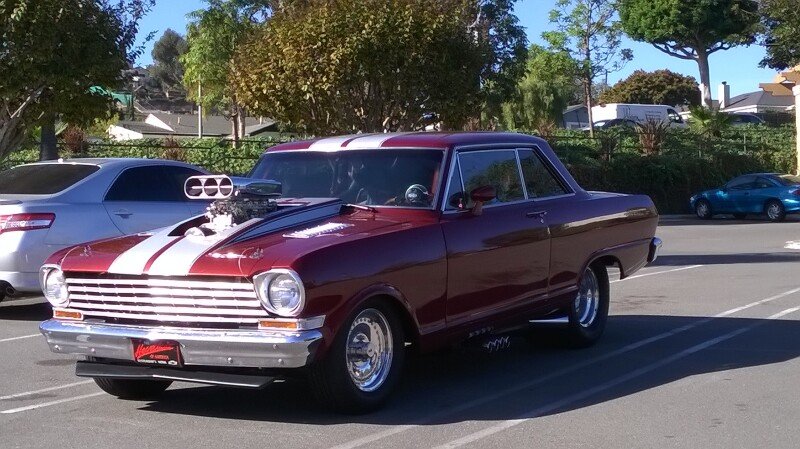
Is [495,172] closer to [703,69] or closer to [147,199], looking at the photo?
[147,199]

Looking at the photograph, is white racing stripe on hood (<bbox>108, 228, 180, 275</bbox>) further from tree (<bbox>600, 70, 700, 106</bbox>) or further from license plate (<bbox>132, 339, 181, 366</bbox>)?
tree (<bbox>600, 70, 700, 106</bbox>)

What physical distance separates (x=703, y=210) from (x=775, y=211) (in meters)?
2.31

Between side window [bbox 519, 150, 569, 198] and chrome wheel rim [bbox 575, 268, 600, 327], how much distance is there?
79 centimetres

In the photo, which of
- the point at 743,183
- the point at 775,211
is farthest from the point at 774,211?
the point at 743,183

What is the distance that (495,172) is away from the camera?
8.32 m

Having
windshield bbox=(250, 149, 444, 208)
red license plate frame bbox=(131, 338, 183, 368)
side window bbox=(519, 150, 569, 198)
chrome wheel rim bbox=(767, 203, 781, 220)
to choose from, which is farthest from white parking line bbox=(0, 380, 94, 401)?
chrome wheel rim bbox=(767, 203, 781, 220)

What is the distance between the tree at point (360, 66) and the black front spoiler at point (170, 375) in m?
13.7

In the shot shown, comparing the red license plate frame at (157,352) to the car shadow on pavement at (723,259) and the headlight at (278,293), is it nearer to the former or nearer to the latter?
the headlight at (278,293)

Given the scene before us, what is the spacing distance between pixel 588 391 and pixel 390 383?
152cm

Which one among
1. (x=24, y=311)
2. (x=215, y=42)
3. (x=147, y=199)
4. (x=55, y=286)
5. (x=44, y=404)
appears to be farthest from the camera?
(x=215, y=42)

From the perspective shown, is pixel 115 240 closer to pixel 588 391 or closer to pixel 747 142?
pixel 588 391

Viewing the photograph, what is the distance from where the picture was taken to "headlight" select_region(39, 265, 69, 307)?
22.7ft

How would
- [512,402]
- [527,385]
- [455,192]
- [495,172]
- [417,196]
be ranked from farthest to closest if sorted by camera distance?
[495,172]
[527,385]
[455,192]
[417,196]
[512,402]

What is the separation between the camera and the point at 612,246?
935 cm
